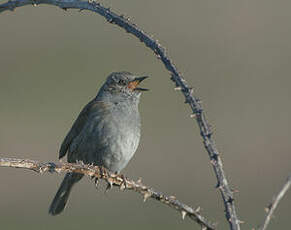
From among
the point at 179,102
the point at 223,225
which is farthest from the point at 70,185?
the point at 179,102

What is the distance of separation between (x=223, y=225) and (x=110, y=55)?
1284cm

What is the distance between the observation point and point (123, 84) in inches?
267

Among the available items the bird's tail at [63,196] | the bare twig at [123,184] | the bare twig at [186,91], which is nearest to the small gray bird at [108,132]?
the bird's tail at [63,196]

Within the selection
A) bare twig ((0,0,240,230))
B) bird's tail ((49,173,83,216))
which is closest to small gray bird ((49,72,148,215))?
bird's tail ((49,173,83,216))

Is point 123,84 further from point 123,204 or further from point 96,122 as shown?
point 123,204

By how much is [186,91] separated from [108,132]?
2.89 meters

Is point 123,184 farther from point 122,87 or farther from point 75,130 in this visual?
point 122,87

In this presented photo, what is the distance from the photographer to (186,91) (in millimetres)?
3301

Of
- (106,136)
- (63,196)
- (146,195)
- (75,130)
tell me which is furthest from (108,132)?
(146,195)

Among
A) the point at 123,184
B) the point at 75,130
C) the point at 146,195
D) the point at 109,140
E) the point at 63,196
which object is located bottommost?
the point at 146,195

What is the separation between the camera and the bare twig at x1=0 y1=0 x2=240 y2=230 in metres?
3.14

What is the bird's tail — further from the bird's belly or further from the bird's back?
the bird's belly

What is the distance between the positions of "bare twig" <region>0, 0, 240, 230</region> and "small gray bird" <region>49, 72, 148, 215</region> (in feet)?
8.21

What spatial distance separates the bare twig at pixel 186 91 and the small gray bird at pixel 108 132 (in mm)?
2501
